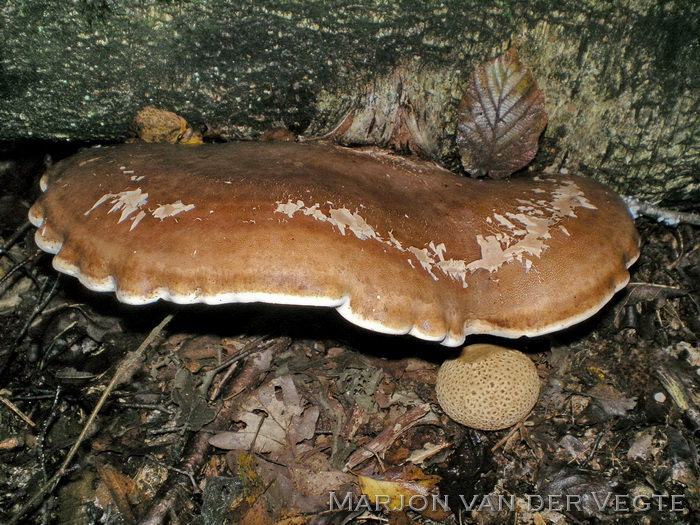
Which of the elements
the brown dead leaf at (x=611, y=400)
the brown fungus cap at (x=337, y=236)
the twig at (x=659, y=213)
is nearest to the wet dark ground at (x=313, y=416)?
the brown dead leaf at (x=611, y=400)

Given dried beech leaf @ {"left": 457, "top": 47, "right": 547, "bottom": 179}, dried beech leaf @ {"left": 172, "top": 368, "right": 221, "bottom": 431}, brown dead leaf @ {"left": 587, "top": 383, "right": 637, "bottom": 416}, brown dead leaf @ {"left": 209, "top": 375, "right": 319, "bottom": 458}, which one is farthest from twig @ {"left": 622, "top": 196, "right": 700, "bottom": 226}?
dried beech leaf @ {"left": 172, "top": 368, "right": 221, "bottom": 431}

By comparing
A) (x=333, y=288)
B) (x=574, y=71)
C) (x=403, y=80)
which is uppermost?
(x=574, y=71)

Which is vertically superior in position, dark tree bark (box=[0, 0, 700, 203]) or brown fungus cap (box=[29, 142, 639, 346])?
dark tree bark (box=[0, 0, 700, 203])

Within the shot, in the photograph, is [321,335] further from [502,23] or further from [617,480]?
[502,23]

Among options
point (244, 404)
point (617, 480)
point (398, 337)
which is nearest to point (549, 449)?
point (617, 480)

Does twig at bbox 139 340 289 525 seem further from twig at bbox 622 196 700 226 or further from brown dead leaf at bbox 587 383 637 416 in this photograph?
twig at bbox 622 196 700 226

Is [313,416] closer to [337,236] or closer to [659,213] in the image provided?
[337,236]
